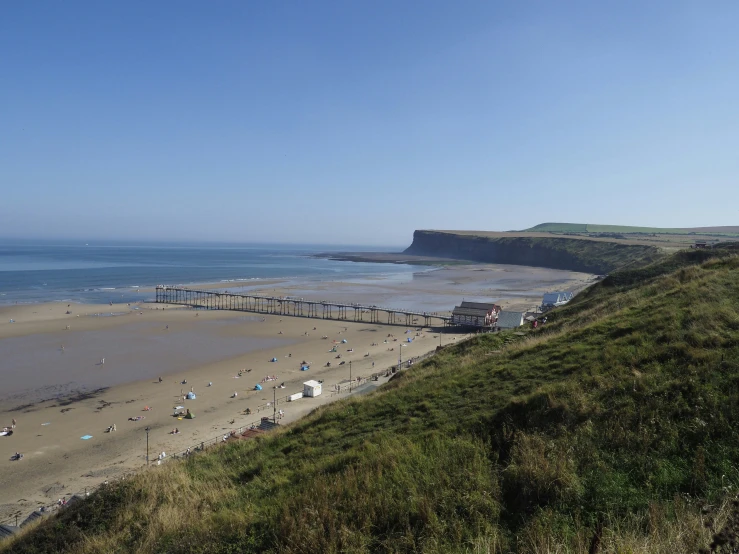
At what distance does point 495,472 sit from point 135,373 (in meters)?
33.1

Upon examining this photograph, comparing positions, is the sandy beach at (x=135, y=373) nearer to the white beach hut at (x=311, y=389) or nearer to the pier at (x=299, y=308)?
the white beach hut at (x=311, y=389)

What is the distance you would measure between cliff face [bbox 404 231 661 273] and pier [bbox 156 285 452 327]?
6282cm

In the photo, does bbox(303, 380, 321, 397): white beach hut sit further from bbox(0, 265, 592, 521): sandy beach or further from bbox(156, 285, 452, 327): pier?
bbox(156, 285, 452, 327): pier

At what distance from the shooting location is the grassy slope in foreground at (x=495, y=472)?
5.18 metres

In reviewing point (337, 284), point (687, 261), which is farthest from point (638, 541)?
point (337, 284)

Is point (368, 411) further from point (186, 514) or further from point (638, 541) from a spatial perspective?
point (638, 541)

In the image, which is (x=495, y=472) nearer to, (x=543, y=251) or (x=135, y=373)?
(x=135, y=373)

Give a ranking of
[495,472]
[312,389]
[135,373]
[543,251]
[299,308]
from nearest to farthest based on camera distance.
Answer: [495,472] < [312,389] < [135,373] < [299,308] < [543,251]

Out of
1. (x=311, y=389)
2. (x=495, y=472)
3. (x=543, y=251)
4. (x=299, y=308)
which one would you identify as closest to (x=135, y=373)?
(x=311, y=389)

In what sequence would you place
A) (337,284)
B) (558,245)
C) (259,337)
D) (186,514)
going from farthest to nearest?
(558,245) < (337,284) < (259,337) < (186,514)

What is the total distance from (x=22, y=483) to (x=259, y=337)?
Result: 89.4 ft

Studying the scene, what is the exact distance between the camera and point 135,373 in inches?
1318

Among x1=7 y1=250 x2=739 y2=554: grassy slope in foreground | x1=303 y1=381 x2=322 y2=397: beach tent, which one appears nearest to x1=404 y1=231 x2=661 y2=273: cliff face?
x1=303 y1=381 x2=322 y2=397: beach tent

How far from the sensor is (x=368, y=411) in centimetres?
1182
